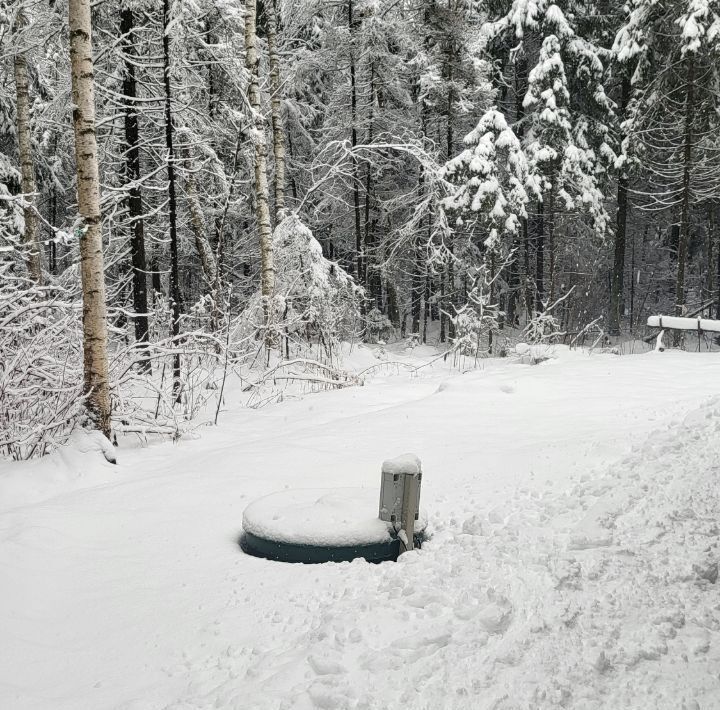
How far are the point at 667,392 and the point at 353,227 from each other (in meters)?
16.4

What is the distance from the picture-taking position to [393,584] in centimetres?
307

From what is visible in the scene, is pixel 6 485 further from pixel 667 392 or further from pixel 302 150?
pixel 302 150

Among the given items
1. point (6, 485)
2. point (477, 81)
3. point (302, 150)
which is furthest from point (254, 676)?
point (302, 150)

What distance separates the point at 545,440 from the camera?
545 centimetres

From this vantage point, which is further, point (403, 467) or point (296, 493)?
point (296, 493)

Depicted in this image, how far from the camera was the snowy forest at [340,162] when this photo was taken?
9703 millimetres

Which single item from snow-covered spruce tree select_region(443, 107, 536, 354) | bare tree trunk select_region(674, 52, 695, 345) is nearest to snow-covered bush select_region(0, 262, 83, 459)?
snow-covered spruce tree select_region(443, 107, 536, 354)

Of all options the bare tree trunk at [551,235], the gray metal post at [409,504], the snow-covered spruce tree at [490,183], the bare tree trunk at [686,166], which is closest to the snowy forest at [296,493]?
the gray metal post at [409,504]

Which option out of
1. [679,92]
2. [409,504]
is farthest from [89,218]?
[679,92]

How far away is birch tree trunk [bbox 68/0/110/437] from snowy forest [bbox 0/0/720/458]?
0.38m

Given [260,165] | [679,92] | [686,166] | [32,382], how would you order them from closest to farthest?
[32,382], [260,165], [686,166], [679,92]

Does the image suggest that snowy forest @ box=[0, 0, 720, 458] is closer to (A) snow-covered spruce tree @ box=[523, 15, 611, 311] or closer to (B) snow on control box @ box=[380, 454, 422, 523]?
(A) snow-covered spruce tree @ box=[523, 15, 611, 311]

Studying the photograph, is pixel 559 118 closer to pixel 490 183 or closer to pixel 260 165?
pixel 490 183

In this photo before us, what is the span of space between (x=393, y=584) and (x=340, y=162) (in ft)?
Result: 38.7
